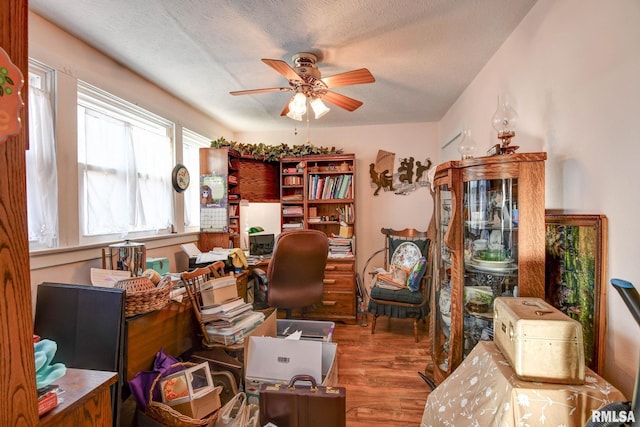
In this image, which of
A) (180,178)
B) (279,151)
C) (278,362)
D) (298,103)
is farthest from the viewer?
(279,151)

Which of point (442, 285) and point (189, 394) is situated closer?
point (189, 394)

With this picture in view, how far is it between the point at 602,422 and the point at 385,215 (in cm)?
313

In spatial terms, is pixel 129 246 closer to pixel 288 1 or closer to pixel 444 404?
pixel 288 1

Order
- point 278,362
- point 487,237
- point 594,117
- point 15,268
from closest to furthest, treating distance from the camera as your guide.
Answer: point 15,268 < point 594,117 < point 487,237 < point 278,362

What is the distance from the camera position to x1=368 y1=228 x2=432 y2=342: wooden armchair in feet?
9.18

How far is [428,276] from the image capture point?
291cm

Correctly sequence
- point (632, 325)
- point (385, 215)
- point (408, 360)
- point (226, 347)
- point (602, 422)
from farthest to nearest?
point (385, 215) < point (408, 360) < point (226, 347) < point (632, 325) < point (602, 422)

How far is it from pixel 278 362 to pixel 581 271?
1527mm

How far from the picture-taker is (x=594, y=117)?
115 centimetres

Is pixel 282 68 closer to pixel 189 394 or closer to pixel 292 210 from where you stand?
pixel 189 394

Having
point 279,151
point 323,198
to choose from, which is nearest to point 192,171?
point 279,151

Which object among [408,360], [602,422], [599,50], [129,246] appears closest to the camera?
[602,422]

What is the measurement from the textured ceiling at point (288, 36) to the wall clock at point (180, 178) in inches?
28.3

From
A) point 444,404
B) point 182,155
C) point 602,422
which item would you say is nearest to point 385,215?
point 182,155
